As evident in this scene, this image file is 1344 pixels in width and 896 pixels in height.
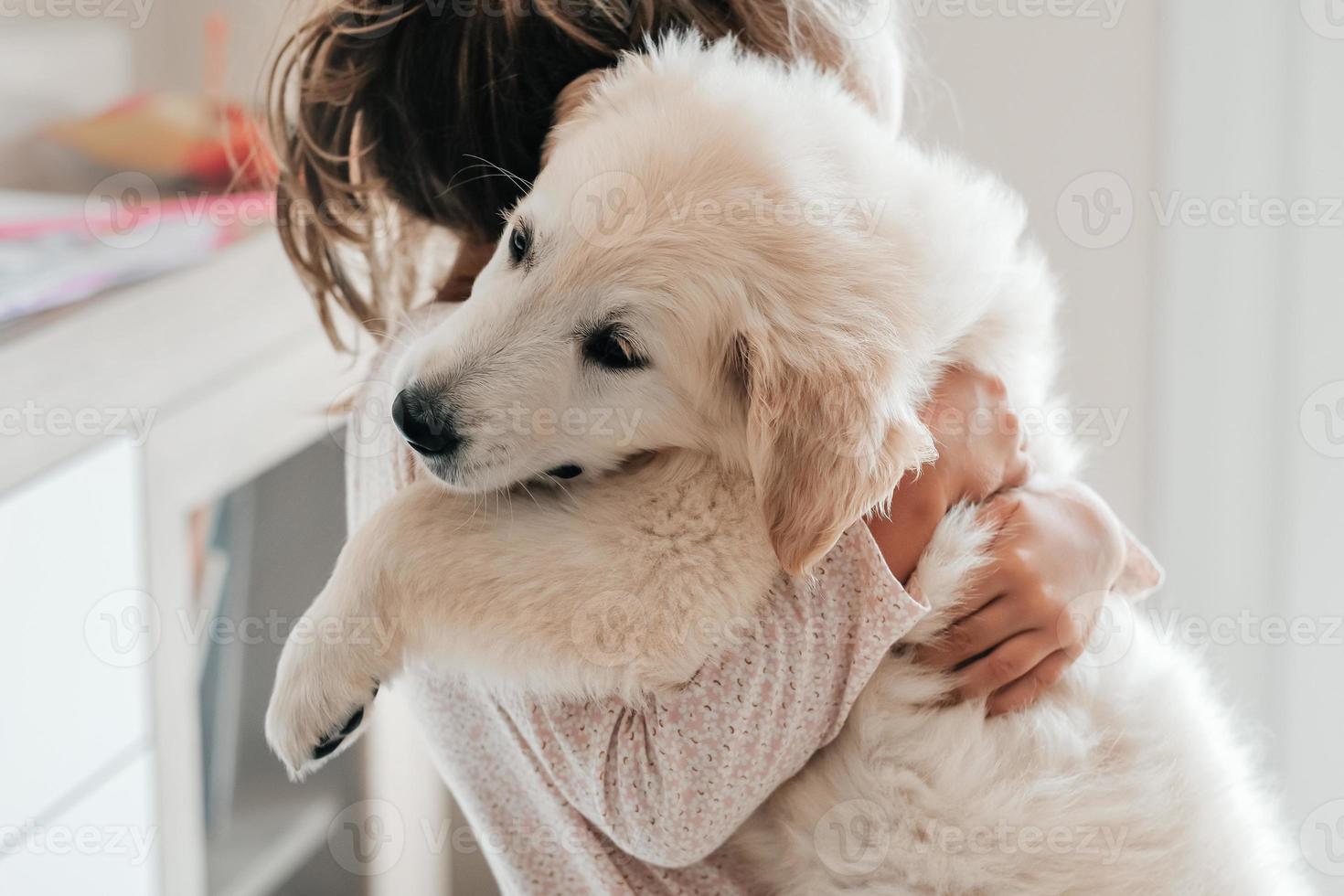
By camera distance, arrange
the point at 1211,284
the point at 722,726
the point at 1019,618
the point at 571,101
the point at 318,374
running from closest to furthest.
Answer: the point at 722,726
the point at 1019,618
the point at 571,101
the point at 318,374
the point at 1211,284

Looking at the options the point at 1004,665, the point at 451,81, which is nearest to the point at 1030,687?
the point at 1004,665

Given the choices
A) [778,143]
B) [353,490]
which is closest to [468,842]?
[353,490]

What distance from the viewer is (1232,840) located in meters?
1.14

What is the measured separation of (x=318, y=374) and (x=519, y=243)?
102 cm

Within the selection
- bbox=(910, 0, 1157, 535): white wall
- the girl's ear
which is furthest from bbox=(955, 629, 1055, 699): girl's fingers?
bbox=(910, 0, 1157, 535): white wall

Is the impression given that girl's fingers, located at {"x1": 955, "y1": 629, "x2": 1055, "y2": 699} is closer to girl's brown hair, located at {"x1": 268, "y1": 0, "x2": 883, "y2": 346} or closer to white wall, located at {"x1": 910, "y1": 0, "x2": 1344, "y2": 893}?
girl's brown hair, located at {"x1": 268, "y1": 0, "x2": 883, "y2": 346}

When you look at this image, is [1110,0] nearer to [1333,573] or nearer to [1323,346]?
[1323,346]

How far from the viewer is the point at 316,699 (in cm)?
108

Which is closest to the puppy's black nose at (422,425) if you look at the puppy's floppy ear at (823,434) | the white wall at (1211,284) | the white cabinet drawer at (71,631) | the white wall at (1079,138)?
the puppy's floppy ear at (823,434)

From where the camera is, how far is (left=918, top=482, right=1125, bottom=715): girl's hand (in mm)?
1111

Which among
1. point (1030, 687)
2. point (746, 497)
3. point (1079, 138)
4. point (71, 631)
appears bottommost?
point (71, 631)

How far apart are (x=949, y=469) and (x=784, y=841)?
42 cm

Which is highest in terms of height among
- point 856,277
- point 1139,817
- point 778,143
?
point 778,143

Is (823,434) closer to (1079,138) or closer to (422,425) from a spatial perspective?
(422,425)
